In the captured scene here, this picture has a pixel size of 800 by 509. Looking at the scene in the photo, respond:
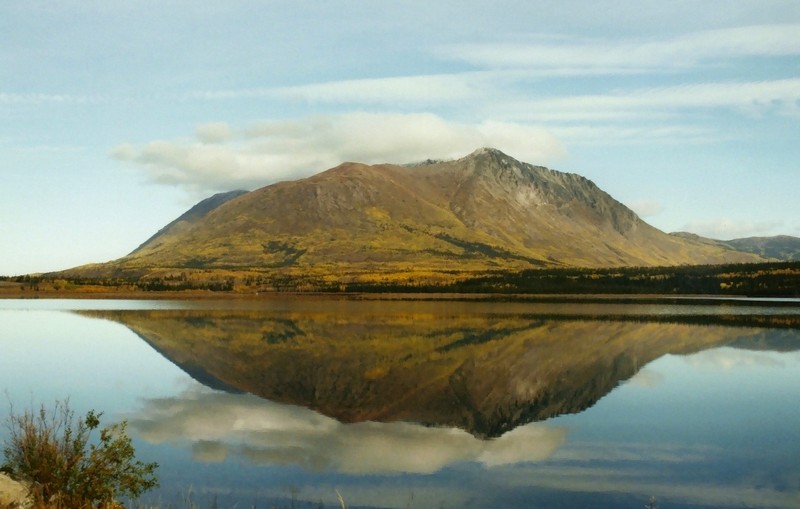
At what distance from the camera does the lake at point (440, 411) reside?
63.8 ft

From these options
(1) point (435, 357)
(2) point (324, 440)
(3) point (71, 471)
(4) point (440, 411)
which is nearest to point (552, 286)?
(1) point (435, 357)

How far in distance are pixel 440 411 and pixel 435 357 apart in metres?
17.7

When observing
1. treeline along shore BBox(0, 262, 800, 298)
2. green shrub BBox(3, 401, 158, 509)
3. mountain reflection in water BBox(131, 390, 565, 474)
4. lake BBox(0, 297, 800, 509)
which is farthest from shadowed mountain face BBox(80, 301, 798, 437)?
treeline along shore BBox(0, 262, 800, 298)

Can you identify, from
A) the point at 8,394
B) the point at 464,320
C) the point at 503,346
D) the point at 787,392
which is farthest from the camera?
the point at 464,320

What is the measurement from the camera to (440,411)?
30219 millimetres

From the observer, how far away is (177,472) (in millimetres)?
20641

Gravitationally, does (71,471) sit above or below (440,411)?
above

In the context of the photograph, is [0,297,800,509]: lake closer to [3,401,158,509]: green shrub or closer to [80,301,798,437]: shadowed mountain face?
[80,301,798,437]: shadowed mountain face

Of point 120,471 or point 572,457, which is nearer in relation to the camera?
point 120,471

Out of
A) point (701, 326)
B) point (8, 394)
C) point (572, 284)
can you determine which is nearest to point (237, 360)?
point (8, 394)

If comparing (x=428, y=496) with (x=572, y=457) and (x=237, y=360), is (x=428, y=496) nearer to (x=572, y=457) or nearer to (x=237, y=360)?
(x=572, y=457)

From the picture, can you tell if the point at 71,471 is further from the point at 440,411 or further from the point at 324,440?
the point at 440,411

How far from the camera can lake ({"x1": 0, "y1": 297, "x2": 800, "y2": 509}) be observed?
19.4 meters

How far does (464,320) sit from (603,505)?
212 feet
